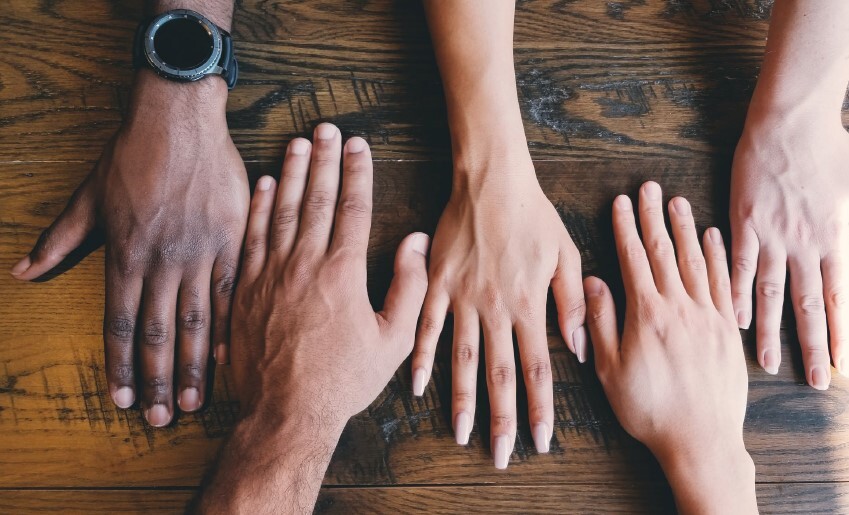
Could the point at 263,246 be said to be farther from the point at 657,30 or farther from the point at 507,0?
the point at 657,30

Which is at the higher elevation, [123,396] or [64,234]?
[64,234]

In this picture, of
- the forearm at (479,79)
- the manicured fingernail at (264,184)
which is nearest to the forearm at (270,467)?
the manicured fingernail at (264,184)

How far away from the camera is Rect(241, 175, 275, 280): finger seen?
0.94 metres

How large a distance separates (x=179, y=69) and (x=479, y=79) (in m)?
0.49

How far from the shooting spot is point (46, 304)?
95 cm

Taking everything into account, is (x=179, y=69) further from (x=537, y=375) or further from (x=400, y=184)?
(x=537, y=375)

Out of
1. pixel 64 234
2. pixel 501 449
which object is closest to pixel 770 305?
pixel 501 449

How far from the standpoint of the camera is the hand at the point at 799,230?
945 millimetres

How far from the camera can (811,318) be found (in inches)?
37.1

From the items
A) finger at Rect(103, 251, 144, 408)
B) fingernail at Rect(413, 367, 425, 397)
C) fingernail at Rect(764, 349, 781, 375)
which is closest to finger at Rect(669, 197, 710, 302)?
fingernail at Rect(764, 349, 781, 375)

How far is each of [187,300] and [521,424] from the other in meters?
0.59

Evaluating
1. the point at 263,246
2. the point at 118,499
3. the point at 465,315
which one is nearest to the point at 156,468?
the point at 118,499

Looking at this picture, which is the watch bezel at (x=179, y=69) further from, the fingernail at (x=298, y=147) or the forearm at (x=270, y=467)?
the forearm at (x=270, y=467)

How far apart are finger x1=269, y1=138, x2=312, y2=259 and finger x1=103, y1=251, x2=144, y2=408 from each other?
9.0 inches
